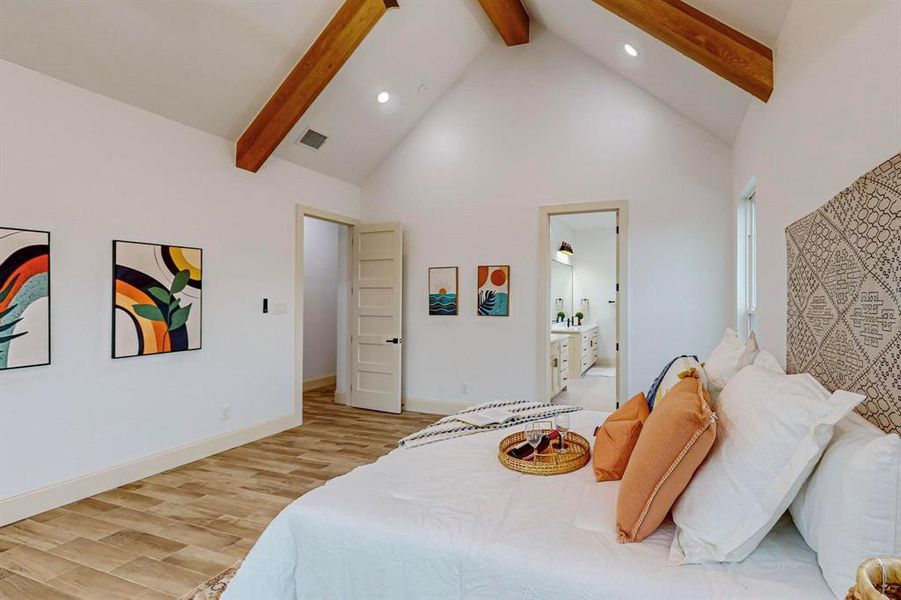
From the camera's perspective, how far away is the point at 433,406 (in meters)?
5.48

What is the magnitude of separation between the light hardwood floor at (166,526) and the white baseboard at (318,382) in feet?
8.64

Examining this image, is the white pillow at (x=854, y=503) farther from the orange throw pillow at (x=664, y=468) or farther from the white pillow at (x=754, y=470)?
the orange throw pillow at (x=664, y=468)

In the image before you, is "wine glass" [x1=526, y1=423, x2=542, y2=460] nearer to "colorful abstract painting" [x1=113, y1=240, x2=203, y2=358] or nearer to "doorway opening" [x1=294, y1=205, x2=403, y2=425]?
"colorful abstract painting" [x1=113, y1=240, x2=203, y2=358]

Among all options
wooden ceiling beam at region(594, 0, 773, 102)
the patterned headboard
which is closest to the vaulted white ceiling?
wooden ceiling beam at region(594, 0, 773, 102)

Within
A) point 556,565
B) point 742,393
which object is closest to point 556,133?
point 742,393

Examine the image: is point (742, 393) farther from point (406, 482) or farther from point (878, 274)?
point (406, 482)

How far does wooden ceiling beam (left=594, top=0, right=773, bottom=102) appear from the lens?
8.34 ft

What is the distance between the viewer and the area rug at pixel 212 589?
2.11 m

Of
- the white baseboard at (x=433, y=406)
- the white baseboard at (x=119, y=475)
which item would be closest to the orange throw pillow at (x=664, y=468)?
the white baseboard at (x=119, y=475)

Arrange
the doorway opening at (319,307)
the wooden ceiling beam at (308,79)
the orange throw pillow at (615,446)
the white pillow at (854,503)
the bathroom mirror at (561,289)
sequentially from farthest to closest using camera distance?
the bathroom mirror at (561,289)
the doorway opening at (319,307)
the wooden ceiling beam at (308,79)
the orange throw pillow at (615,446)
the white pillow at (854,503)

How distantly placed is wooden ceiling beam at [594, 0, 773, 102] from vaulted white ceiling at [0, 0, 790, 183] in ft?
0.20

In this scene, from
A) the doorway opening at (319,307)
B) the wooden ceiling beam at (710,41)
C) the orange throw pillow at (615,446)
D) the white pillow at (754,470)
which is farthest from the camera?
the doorway opening at (319,307)

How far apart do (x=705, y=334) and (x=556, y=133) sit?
247 centimetres

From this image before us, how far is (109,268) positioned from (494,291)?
3.42 m
